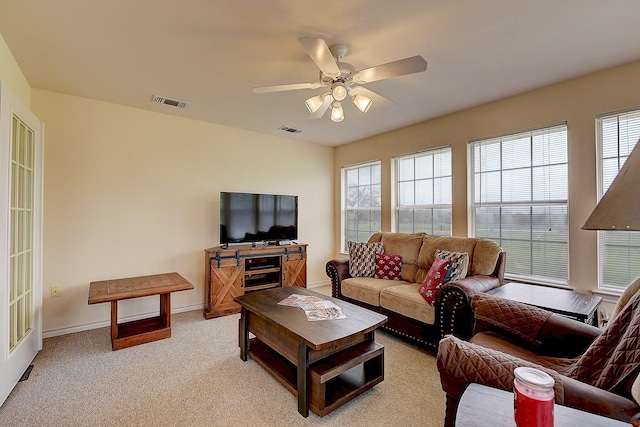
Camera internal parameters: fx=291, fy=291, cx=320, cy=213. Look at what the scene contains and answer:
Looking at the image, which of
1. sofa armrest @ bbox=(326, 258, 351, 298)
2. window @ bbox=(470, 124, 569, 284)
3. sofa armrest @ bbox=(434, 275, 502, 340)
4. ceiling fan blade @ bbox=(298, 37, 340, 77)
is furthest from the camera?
sofa armrest @ bbox=(326, 258, 351, 298)

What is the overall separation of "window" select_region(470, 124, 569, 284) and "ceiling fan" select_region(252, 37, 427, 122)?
181 cm

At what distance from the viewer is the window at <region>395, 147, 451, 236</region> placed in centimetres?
396

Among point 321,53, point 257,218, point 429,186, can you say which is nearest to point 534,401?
point 321,53

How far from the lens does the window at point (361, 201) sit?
Result: 4.97 meters

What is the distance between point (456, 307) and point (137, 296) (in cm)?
295

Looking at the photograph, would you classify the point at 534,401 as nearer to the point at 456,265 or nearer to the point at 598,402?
the point at 598,402

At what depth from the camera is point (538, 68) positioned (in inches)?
102

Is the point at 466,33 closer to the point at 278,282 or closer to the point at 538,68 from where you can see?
the point at 538,68

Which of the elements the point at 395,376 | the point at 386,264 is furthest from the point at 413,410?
the point at 386,264

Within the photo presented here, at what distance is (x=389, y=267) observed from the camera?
3.66m

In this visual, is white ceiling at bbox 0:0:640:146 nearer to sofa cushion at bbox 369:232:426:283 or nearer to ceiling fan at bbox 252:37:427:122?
ceiling fan at bbox 252:37:427:122

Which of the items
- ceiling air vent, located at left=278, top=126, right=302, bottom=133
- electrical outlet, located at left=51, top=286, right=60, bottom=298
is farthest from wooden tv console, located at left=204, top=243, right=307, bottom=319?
ceiling air vent, located at left=278, top=126, right=302, bottom=133

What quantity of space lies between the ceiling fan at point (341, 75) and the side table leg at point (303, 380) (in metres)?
1.84

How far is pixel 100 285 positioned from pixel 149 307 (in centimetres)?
73
